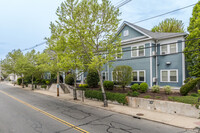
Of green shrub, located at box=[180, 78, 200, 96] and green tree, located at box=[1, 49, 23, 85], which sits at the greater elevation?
green tree, located at box=[1, 49, 23, 85]

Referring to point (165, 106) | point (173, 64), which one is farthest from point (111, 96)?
point (173, 64)

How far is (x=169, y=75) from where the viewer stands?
16656 mm

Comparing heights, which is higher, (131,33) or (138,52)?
(131,33)

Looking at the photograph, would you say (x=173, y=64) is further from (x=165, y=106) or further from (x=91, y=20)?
(x=91, y=20)

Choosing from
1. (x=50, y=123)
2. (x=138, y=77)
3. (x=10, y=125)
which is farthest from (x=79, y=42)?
(x=138, y=77)

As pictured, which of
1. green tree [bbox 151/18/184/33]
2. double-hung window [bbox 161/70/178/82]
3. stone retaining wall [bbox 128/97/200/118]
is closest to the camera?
stone retaining wall [bbox 128/97/200/118]

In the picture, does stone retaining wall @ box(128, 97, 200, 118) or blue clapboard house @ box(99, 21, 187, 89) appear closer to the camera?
stone retaining wall @ box(128, 97, 200, 118)

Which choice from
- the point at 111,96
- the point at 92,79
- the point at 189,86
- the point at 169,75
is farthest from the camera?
the point at 92,79

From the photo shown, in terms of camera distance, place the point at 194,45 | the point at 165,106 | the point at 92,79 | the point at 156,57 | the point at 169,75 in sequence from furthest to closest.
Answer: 1. the point at 92,79
2. the point at 156,57
3. the point at 169,75
4. the point at 194,45
5. the point at 165,106

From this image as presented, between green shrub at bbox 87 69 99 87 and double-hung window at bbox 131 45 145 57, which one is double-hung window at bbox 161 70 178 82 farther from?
green shrub at bbox 87 69 99 87

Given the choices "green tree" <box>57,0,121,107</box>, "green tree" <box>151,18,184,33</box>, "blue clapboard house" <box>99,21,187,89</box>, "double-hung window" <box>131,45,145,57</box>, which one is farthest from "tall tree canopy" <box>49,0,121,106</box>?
"green tree" <box>151,18,184,33</box>

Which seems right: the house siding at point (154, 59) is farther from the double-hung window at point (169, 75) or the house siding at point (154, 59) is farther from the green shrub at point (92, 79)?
the green shrub at point (92, 79)

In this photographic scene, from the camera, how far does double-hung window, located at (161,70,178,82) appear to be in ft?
53.0

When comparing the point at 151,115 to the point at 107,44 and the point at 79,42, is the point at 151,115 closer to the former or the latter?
the point at 107,44
